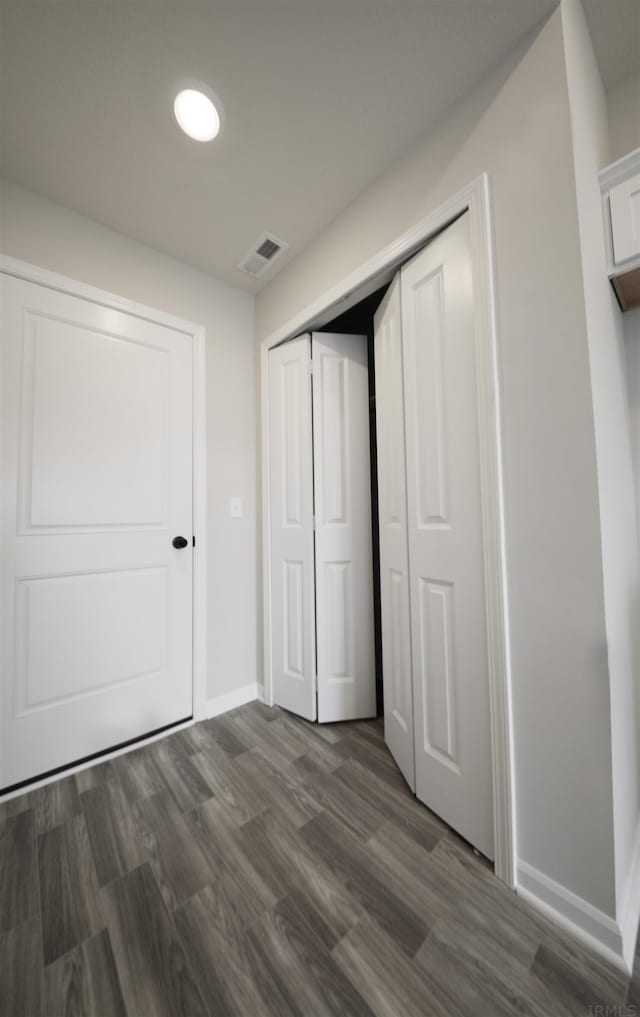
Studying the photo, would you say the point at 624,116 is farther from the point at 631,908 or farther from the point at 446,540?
the point at 631,908

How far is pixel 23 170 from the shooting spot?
1396 millimetres

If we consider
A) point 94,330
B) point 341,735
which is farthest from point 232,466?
point 341,735

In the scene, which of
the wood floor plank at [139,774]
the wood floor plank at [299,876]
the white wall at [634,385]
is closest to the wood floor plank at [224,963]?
the wood floor plank at [299,876]

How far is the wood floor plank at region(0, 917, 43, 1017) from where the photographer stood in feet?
2.47

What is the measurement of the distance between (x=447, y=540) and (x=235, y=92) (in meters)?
1.66

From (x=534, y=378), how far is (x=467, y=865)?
4.76 feet

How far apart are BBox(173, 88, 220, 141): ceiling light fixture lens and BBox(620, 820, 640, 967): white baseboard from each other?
2627mm

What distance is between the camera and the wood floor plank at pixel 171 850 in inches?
39.5

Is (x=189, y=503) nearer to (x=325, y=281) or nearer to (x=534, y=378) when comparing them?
Answer: (x=325, y=281)

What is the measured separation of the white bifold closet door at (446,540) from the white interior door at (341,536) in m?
0.49

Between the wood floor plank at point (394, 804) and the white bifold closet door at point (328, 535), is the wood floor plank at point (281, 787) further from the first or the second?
the white bifold closet door at point (328, 535)

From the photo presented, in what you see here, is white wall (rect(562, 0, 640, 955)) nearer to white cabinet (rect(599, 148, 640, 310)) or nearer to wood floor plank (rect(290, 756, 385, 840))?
white cabinet (rect(599, 148, 640, 310))

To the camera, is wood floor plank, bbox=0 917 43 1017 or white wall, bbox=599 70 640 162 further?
white wall, bbox=599 70 640 162

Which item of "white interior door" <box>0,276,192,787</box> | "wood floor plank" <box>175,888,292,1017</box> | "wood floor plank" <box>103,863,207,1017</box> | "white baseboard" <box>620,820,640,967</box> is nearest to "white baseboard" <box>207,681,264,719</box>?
"white interior door" <box>0,276,192,787</box>
